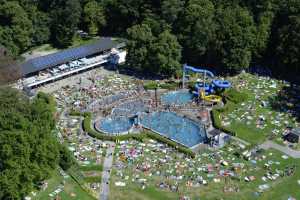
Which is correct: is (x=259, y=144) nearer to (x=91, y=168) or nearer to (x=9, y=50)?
(x=91, y=168)

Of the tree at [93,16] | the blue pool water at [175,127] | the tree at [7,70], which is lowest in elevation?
the blue pool water at [175,127]

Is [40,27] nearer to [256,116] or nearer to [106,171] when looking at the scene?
[106,171]

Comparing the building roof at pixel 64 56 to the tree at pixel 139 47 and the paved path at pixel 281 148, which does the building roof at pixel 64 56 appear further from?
the paved path at pixel 281 148

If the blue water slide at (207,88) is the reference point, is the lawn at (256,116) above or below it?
below

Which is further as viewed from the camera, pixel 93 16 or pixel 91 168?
pixel 93 16

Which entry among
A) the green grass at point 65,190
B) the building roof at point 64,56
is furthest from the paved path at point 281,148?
the building roof at point 64,56

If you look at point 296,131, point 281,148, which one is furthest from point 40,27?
point 296,131

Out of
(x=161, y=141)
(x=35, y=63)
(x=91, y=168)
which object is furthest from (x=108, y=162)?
(x=35, y=63)
